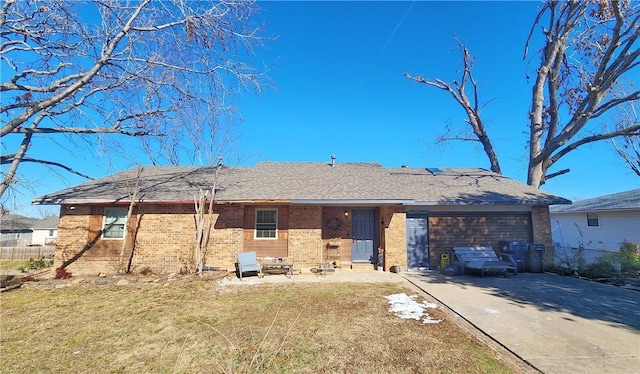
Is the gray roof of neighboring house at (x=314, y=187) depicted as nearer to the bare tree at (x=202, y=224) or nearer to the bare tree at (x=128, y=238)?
the bare tree at (x=128, y=238)

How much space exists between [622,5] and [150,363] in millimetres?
19577

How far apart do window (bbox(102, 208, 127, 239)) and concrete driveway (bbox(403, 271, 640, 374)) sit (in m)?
10.3

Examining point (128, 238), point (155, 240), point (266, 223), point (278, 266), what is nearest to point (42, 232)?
point (128, 238)

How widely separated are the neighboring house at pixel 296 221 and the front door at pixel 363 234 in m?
0.04

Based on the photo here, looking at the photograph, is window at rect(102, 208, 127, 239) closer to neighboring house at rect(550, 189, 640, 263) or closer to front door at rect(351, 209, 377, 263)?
front door at rect(351, 209, 377, 263)

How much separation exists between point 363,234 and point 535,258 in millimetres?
6189

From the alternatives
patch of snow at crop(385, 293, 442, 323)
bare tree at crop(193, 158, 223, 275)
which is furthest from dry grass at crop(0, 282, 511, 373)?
bare tree at crop(193, 158, 223, 275)

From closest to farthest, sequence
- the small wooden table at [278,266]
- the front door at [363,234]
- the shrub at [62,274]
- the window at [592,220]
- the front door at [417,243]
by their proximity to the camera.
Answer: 1. the shrub at [62,274]
2. the small wooden table at [278,266]
3. the front door at [417,243]
4. the front door at [363,234]
5. the window at [592,220]

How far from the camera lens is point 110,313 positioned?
6.43 metres

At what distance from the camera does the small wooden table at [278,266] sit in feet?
34.2

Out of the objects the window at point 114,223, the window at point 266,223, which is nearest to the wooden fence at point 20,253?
the window at point 114,223

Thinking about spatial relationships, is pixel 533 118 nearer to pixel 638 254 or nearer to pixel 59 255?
pixel 638 254

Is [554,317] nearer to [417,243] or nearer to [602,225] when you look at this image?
[417,243]

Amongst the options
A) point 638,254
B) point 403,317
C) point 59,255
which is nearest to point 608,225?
point 638,254
